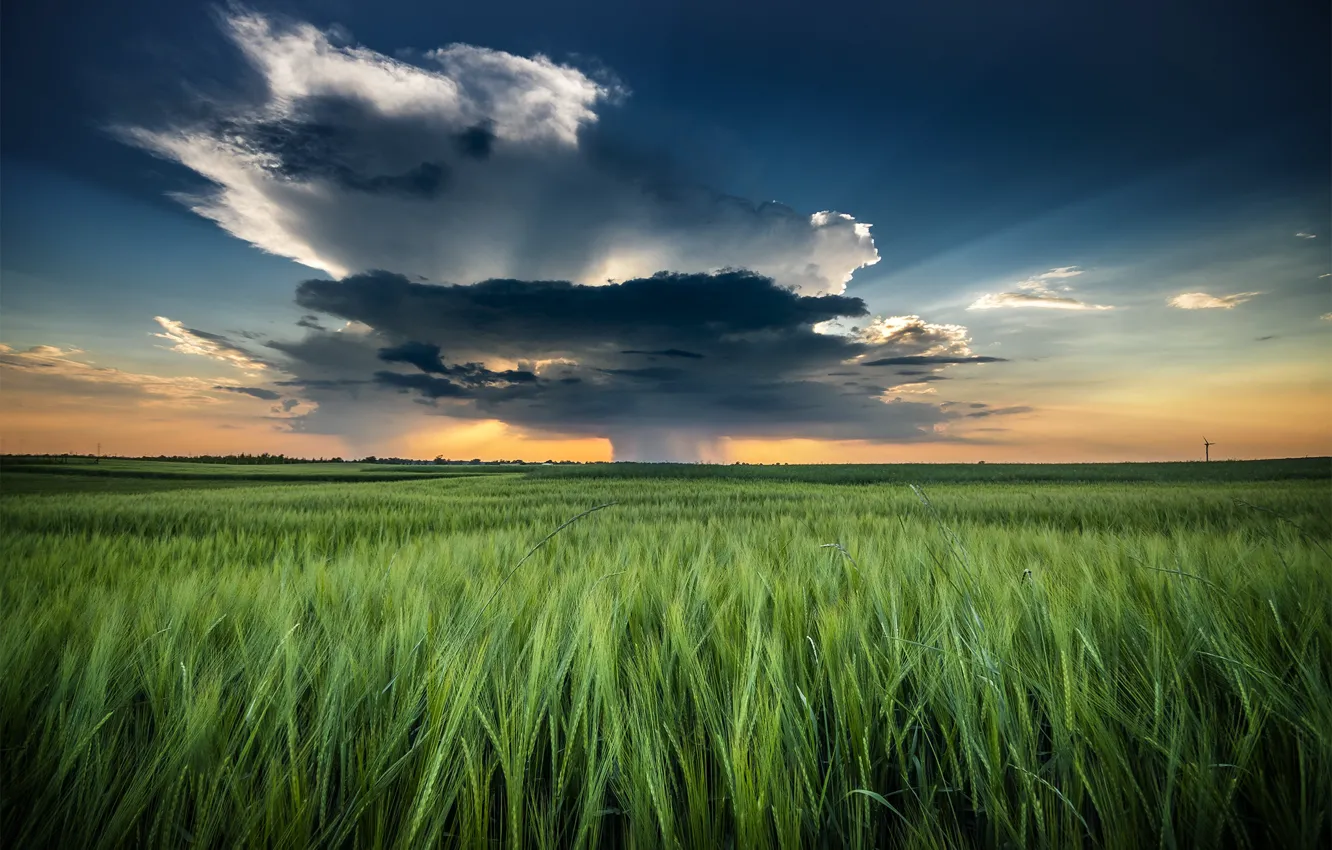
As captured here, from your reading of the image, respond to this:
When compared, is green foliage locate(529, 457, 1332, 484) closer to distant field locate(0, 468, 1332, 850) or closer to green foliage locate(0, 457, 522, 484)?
green foliage locate(0, 457, 522, 484)

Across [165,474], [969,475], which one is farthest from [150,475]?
[969,475]

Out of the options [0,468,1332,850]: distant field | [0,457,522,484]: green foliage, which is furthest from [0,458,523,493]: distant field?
[0,468,1332,850]: distant field

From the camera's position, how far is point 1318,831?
0.79 metres

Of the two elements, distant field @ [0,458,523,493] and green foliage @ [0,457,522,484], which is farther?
green foliage @ [0,457,522,484]

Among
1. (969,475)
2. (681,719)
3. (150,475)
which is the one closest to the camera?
(681,719)

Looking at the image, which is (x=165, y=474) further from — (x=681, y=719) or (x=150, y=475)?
(x=681, y=719)

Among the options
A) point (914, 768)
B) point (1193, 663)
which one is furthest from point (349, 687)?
point (1193, 663)

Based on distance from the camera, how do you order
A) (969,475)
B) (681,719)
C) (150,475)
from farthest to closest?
(969,475), (150,475), (681,719)

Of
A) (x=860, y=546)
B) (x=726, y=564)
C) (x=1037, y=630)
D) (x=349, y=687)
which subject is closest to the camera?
(x=349, y=687)

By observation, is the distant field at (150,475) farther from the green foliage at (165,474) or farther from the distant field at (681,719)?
the distant field at (681,719)

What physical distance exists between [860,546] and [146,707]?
284 cm

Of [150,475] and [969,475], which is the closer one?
[150,475]

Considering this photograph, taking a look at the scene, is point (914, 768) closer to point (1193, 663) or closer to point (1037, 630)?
point (1037, 630)

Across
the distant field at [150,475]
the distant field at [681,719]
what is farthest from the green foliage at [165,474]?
the distant field at [681,719]
